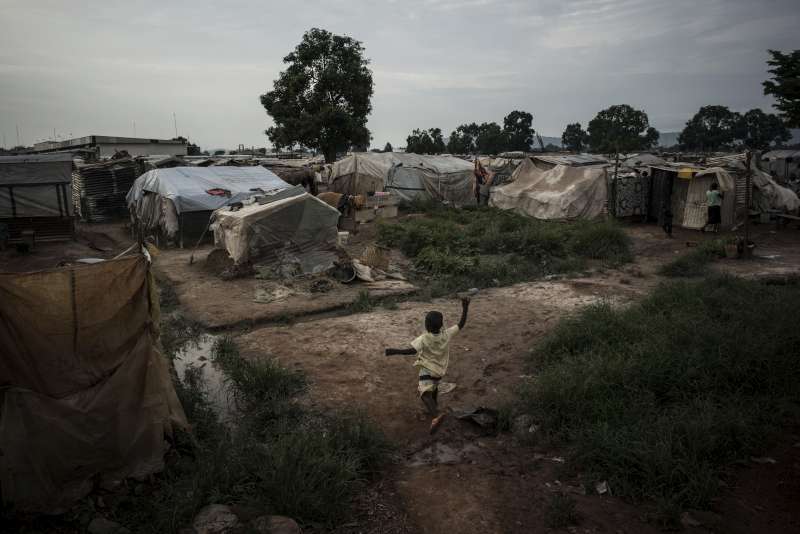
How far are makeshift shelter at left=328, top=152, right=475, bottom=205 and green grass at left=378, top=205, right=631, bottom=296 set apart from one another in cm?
633

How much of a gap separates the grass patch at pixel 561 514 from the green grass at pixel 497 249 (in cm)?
604

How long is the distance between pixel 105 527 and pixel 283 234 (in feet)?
26.3

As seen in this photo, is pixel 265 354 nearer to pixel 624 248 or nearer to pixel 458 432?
pixel 458 432

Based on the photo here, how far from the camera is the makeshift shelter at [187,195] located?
1452cm

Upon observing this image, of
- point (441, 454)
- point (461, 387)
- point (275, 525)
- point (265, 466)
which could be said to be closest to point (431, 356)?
point (441, 454)

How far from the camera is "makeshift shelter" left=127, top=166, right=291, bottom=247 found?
47.6ft

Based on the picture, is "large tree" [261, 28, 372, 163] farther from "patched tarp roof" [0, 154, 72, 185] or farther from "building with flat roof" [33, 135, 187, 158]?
"patched tarp roof" [0, 154, 72, 185]

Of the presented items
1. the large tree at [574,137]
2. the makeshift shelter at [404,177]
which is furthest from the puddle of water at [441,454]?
the large tree at [574,137]

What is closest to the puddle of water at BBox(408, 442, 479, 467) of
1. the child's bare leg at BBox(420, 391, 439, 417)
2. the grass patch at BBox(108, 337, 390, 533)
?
the grass patch at BBox(108, 337, 390, 533)

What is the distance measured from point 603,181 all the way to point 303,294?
12.0 meters

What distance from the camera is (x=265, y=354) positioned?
261 inches

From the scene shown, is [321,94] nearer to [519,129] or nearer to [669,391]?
[669,391]

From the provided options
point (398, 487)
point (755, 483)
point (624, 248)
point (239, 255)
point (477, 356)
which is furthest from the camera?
point (624, 248)

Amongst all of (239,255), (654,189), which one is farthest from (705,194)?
(239,255)
